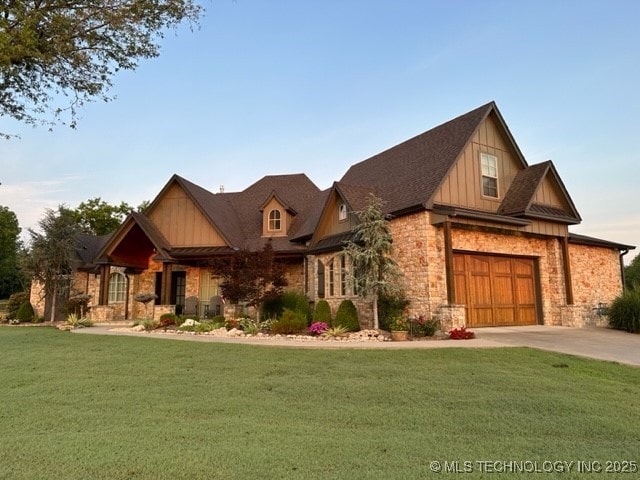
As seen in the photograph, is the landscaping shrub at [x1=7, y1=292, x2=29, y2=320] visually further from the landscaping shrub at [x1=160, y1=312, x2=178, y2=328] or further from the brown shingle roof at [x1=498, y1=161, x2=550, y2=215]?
the brown shingle roof at [x1=498, y1=161, x2=550, y2=215]

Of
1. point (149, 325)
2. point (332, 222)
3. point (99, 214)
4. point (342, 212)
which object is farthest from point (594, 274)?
point (99, 214)

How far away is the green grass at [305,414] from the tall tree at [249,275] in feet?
17.6

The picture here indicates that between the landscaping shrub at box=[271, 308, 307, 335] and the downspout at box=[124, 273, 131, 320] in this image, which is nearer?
the landscaping shrub at box=[271, 308, 307, 335]

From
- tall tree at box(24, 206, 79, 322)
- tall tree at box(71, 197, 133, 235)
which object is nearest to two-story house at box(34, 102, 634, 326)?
tall tree at box(24, 206, 79, 322)

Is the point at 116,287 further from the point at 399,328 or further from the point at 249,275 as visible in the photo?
the point at 399,328

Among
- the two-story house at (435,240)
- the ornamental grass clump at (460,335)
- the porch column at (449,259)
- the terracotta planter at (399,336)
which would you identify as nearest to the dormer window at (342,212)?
the two-story house at (435,240)

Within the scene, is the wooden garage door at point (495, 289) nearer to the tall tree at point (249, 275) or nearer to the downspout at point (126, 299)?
the tall tree at point (249, 275)

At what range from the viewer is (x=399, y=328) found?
11906 millimetres

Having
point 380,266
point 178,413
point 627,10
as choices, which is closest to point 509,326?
point 380,266

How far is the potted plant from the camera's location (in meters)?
11.3

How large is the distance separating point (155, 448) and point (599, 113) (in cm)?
1752

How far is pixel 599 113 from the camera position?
15070mm

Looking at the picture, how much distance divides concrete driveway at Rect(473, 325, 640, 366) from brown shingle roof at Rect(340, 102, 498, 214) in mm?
4639

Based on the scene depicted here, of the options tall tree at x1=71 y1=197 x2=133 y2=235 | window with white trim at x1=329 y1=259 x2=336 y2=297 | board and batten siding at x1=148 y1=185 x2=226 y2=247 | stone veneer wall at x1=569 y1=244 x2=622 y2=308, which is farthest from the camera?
tall tree at x1=71 y1=197 x2=133 y2=235
